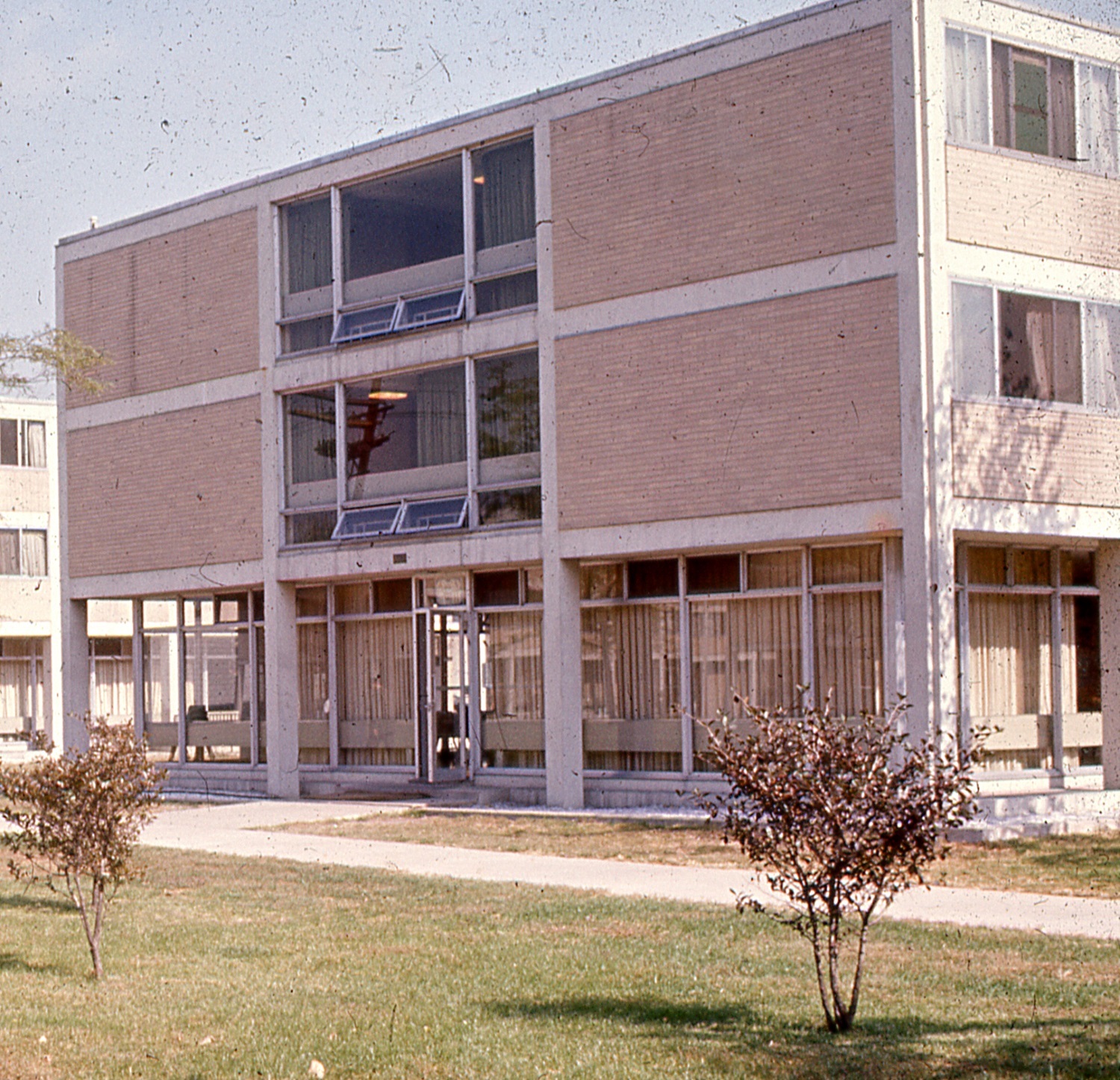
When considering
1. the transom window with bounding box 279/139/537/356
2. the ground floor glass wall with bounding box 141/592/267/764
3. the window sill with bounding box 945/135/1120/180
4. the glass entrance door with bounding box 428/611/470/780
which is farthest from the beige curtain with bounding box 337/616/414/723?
the window sill with bounding box 945/135/1120/180

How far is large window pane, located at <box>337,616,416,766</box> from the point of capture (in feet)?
84.2

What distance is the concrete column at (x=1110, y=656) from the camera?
71.8 feet

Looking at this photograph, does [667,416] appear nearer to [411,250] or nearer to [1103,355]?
[1103,355]

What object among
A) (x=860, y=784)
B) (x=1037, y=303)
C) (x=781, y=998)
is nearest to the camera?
(x=860, y=784)

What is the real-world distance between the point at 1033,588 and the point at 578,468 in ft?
19.8

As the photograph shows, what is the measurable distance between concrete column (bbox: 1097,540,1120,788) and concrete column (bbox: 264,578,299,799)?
40.2 feet

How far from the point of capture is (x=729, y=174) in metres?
20.8

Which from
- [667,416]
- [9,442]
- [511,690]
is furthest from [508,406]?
[9,442]

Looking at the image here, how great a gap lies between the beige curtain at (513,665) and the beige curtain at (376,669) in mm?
1567

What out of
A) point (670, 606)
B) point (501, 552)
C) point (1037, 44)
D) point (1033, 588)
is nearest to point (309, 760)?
point (501, 552)

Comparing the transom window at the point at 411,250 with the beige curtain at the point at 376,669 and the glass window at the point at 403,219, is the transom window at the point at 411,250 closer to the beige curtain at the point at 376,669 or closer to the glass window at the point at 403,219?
the glass window at the point at 403,219

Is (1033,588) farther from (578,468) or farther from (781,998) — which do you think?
(781,998)

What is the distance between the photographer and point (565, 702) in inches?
896

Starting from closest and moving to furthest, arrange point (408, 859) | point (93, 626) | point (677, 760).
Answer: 1. point (408, 859)
2. point (677, 760)
3. point (93, 626)
